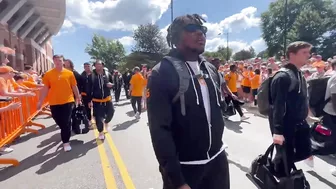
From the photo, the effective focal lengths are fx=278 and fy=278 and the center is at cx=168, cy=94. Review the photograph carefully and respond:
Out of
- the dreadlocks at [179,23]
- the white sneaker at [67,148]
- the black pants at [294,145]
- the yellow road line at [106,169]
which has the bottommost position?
the yellow road line at [106,169]

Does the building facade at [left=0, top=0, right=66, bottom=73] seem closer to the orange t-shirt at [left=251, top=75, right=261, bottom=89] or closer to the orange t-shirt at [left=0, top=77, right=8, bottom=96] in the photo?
the orange t-shirt at [left=0, top=77, right=8, bottom=96]

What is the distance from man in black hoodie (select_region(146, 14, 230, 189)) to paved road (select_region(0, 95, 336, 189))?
7.16ft

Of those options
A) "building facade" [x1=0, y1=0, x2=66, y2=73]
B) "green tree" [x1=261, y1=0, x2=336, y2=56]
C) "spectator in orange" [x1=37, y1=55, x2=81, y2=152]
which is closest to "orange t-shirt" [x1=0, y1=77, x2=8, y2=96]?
"spectator in orange" [x1=37, y1=55, x2=81, y2=152]

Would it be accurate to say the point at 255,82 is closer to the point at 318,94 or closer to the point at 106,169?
the point at 318,94

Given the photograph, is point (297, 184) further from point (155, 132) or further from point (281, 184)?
point (155, 132)

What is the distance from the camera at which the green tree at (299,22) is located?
42.6m

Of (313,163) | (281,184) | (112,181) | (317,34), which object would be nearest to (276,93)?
(281,184)

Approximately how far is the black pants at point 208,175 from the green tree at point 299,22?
143 feet

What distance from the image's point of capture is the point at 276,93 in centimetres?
325

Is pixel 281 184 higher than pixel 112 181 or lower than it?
higher

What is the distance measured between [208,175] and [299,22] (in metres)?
47.7

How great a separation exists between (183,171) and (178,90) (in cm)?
57

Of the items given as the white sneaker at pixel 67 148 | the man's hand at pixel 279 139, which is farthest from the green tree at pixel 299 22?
the man's hand at pixel 279 139

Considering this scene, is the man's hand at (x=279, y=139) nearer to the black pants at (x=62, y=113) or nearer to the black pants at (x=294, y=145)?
the black pants at (x=294, y=145)
